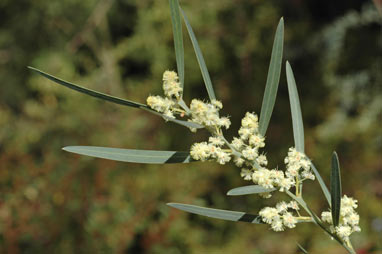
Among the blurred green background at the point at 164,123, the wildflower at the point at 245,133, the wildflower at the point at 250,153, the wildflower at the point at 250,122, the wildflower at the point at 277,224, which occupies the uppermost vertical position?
the blurred green background at the point at 164,123

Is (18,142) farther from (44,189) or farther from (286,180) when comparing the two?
(286,180)

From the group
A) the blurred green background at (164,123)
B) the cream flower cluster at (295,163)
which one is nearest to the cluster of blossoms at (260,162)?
the cream flower cluster at (295,163)

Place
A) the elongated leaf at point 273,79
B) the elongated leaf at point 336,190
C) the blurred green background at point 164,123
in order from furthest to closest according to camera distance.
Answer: the blurred green background at point 164,123, the elongated leaf at point 273,79, the elongated leaf at point 336,190

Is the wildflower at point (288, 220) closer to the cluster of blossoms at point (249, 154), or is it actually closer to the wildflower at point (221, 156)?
the cluster of blossoms at point (249, 154)

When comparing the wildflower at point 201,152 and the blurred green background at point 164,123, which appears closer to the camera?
the wildflower at point 201,152

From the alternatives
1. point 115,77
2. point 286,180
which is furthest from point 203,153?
point 115,77

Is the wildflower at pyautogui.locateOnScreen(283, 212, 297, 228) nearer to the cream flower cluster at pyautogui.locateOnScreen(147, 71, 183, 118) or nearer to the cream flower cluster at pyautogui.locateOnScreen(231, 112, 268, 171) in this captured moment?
the cream flower cluster at pyautogui.locateOnScreen(231, 112, 268, 171)
